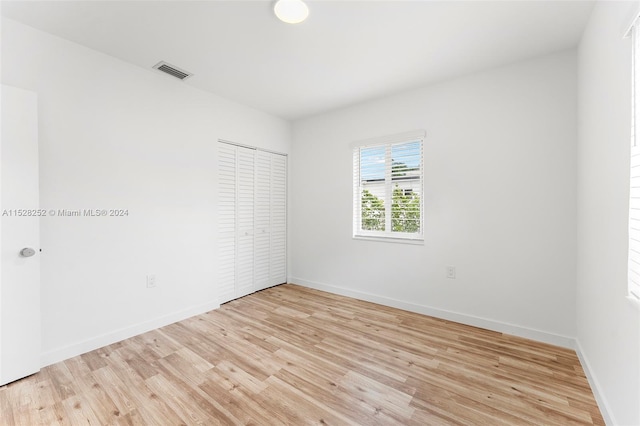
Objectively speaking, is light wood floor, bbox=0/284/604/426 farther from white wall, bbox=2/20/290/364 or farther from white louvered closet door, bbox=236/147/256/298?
white louvered closet door, bbox=236/147/256/298

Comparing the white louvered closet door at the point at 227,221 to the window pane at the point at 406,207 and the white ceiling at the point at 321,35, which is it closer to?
the white ceiling at the point at 321,35

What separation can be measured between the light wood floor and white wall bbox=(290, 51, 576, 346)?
35 centimetres

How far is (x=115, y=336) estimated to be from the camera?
8.42 feet

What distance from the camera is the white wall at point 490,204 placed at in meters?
2.48

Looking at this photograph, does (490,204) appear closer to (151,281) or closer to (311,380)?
(311,380)

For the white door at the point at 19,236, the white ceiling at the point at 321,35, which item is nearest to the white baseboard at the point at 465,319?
the white ceiling at the point at 321,35

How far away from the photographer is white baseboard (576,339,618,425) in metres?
1.54

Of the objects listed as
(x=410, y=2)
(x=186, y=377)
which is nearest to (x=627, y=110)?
(x=410, y=2)

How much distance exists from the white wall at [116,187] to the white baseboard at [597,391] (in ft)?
11.5

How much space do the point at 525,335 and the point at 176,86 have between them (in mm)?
4442

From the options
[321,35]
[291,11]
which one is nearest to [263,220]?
[321,35]

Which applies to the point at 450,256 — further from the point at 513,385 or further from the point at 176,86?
the point at 176,86

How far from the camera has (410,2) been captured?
74.8 inches

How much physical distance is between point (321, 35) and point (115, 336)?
329cm
